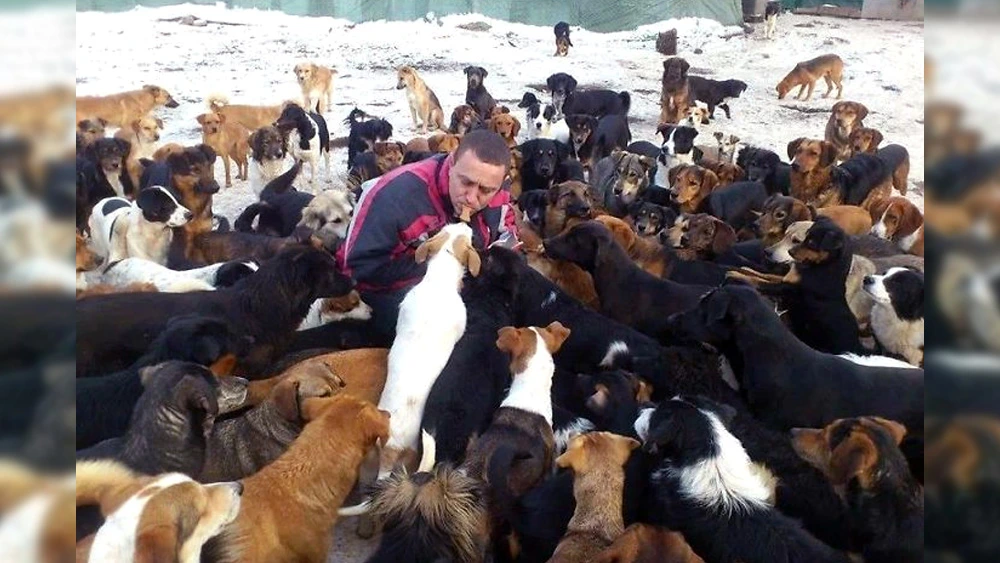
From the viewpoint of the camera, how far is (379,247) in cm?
589

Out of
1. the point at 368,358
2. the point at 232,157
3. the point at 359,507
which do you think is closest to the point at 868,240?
the point at 368,358

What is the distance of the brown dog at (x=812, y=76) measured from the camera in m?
16.5

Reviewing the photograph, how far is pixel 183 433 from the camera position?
3.71 metres

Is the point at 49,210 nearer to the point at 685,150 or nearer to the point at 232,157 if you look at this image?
the point at 685,150

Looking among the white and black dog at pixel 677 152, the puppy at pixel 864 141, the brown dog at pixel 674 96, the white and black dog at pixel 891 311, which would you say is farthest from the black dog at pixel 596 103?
the white and black dog at pixel 891 311

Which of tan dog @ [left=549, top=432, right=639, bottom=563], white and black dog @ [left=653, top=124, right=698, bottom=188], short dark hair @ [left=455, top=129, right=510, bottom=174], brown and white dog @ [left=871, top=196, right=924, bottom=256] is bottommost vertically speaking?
tan dog @ [left=549, top=432, right=639, bottom=563]

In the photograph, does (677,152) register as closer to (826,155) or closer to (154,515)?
(826,155)

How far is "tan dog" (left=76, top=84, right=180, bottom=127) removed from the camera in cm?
1102

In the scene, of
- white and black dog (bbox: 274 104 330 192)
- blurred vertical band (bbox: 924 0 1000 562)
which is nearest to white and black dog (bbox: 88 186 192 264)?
white and black dog (bbox: 274 104 330 192)

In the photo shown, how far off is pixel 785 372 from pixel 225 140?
28.3 ft

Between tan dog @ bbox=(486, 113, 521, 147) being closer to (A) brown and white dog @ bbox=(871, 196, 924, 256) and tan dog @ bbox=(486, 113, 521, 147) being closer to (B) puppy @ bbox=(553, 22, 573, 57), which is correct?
(A) brown and white dog @ bbox=(871, 196, 924, 256)

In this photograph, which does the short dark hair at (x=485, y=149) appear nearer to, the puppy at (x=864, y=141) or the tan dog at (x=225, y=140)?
the tan dog at (x=225, y=140)

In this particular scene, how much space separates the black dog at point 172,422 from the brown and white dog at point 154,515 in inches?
11.0

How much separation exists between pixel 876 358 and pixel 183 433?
12.2 ft
